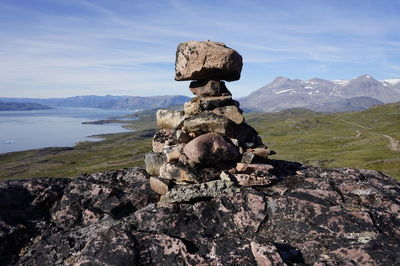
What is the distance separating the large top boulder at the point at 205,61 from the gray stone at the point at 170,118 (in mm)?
2195

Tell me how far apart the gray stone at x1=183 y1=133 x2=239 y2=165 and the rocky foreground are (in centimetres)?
153

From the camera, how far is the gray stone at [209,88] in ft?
59.8

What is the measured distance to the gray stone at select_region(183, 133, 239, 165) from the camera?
48.8ft

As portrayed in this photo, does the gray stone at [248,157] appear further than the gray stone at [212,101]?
No

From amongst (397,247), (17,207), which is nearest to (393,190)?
(397,247)

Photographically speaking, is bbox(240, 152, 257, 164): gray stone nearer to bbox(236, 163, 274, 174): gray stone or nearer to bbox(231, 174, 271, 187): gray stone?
bbox(236, 163, 274, 174): gray stone

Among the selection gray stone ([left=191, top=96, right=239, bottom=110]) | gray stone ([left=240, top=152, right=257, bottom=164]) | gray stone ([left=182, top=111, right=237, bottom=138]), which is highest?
gray stone ([left=191, top=96, right=239, bottom=110])

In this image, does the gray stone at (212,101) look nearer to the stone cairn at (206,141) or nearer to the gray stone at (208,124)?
the stone cairn at (206,141)

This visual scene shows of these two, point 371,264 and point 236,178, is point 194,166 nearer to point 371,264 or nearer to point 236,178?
point 236,178

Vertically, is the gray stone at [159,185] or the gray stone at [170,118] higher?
the gray stone at [170,118]

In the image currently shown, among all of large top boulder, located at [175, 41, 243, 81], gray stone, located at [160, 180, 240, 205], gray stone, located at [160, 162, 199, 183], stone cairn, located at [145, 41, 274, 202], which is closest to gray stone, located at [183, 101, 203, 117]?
stone cairn, located at [145, 41, 274, 202]

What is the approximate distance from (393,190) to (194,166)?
10.2 m

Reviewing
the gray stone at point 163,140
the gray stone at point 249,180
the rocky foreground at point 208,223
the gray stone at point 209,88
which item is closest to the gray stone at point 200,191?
the rocky foreground at point 208,223

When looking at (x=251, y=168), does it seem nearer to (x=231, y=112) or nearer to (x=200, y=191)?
(x=200, y=191)
